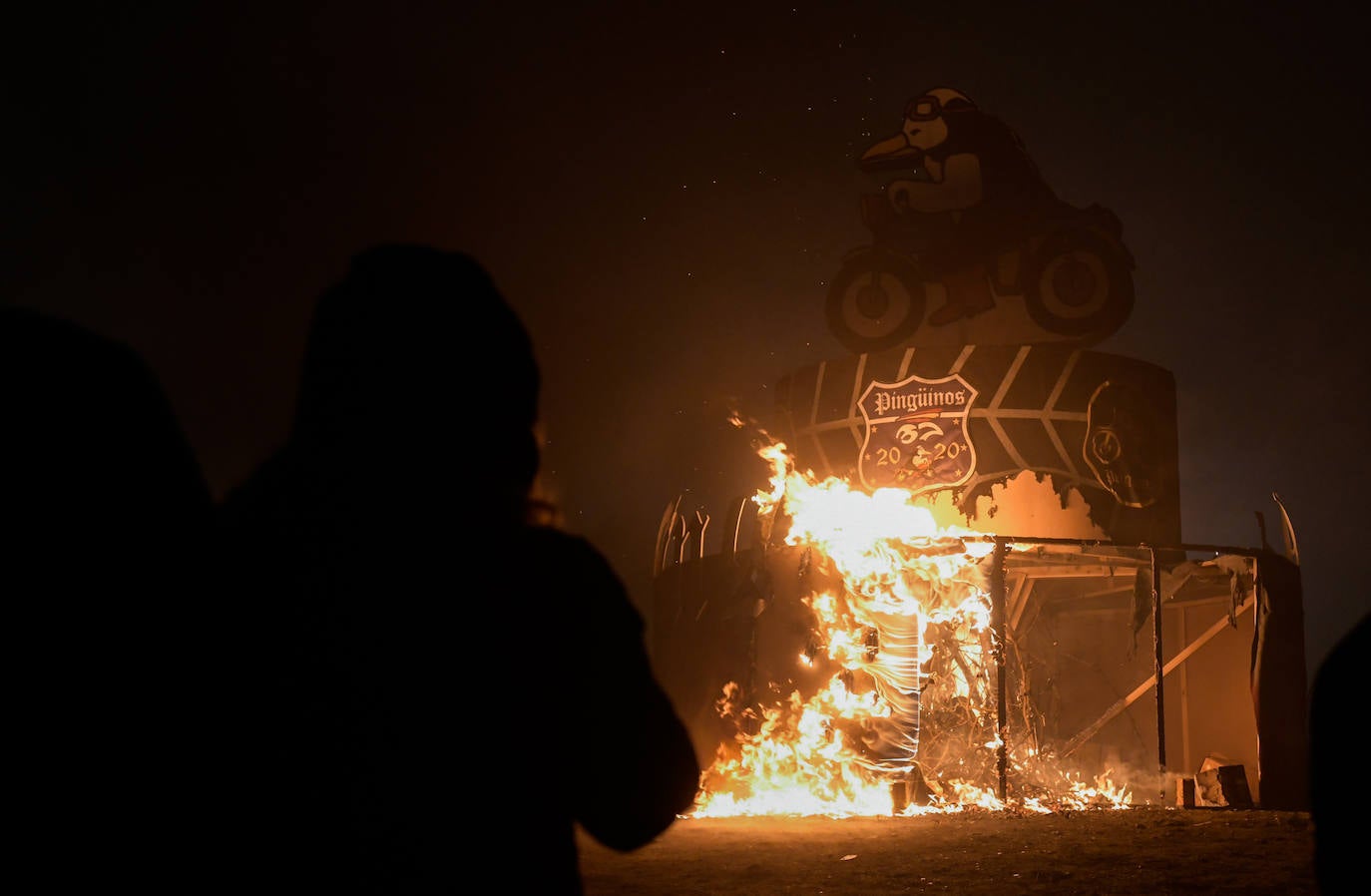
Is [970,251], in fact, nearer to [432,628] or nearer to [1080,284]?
[1080,284]

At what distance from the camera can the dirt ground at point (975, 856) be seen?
358 inches

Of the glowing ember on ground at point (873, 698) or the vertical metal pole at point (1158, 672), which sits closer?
the glowing ember on ground at point (873, 698)

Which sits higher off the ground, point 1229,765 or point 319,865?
point 319,865

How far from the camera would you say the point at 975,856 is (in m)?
10.4

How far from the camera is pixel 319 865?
154cm

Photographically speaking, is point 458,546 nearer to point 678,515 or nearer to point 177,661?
point 177,661

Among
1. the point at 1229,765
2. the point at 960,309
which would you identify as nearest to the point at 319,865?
the point at 1229,765

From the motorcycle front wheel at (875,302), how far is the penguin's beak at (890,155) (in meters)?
1.69

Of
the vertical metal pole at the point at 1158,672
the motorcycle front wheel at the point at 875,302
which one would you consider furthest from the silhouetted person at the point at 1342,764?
the motorcycle front wheel at the point at 875,302

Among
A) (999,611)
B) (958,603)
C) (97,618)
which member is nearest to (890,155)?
(958,603)

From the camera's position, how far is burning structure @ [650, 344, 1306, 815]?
14.5 meters

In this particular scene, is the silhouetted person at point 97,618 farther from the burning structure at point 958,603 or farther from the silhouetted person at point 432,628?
the burning structure at point 958,603

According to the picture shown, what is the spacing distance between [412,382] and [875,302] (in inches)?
758

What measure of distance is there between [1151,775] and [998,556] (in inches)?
344
